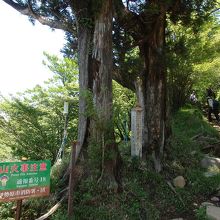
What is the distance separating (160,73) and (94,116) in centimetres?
253

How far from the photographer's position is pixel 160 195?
520cm

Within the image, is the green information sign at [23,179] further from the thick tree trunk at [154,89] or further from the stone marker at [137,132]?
the thick tree trunk at [154,89]

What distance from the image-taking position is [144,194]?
16.2 feet

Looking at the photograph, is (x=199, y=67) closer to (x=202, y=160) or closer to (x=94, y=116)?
(x=202, y=160)

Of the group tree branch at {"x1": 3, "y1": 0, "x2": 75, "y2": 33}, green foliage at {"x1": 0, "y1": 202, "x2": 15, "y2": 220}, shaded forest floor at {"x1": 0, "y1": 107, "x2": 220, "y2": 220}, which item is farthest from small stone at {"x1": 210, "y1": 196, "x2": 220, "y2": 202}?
tree branch at {"x1": 3, "y1": 0, "x2": 75, "y2": 33}

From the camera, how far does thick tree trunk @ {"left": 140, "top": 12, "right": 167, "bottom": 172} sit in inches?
247

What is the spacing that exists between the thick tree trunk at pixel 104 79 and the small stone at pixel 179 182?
60.8 inches

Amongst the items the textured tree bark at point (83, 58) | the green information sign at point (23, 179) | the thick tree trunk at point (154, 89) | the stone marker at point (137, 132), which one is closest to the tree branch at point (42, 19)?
the textured tree bark at point (83, 58)

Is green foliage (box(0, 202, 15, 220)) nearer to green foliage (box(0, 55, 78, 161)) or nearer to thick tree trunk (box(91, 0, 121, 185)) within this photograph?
thick tree trunk (box(91, 0, 121, 185))

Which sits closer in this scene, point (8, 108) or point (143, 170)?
point (143, 170)

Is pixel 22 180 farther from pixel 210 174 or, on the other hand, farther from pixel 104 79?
pixel 210 174

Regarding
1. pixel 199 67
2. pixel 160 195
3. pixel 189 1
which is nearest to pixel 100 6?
pixel 189 1

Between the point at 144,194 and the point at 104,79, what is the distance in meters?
2.09

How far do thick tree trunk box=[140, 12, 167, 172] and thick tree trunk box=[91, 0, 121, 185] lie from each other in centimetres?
161
